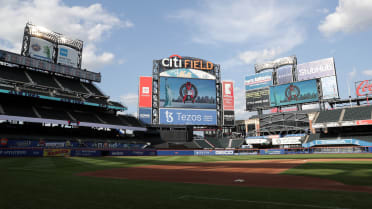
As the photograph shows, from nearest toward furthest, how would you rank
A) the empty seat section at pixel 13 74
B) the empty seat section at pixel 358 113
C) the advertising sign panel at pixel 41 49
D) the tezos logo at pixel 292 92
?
the empty seat section at pixel 13 74 → the advertising sign panel at pixel 41 49 → the empty seat section at pixel 358 113 → the tezos logo at pixel 292 92

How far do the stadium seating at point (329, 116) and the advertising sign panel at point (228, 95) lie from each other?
2232 centimetres

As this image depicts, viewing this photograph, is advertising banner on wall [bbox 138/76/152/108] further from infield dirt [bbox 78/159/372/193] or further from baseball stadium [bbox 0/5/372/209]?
infield dirt [bbox 78/159/372/193]

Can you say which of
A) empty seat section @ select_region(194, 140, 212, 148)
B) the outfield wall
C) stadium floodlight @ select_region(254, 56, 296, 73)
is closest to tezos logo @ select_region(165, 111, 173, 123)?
empty seat section @ select_region(194, 140, 212, 148)

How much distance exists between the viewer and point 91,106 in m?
55.2

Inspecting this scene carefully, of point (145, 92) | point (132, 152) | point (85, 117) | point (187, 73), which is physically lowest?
point (132, 152)

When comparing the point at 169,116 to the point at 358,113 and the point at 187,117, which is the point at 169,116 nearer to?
the point at 187,117

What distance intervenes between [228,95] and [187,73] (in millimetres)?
13550

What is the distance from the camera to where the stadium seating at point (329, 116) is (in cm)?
5525

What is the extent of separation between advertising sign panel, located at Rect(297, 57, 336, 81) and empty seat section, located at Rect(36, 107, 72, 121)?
58.5 meters

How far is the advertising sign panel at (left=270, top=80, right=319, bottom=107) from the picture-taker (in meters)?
62.8

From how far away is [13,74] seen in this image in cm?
4581

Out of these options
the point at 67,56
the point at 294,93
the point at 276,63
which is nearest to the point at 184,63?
the point at 276,63

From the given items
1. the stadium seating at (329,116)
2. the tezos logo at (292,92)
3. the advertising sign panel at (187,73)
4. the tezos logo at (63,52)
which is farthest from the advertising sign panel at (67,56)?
the stadium seating at (329,116)

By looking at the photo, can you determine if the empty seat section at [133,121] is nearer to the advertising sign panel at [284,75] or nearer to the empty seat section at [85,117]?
the empty seat section at [85,117]
